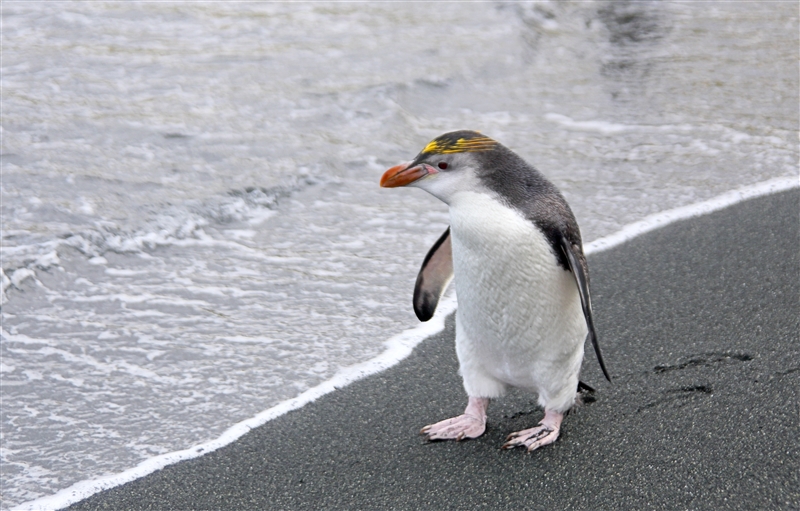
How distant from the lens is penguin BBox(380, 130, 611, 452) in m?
2.35

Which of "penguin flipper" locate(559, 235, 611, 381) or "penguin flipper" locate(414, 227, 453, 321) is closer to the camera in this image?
"penguin flipper" locate(559, 235, 611, 381)

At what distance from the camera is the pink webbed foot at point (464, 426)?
2.61 metres

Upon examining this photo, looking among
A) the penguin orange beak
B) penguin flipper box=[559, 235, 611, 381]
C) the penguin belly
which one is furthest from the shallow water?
penguin flipper box=[559, 235, 611, 381]

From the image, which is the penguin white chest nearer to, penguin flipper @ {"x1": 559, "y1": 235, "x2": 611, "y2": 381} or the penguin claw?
penguin flipper @ {"x1": 559, "y1": 235, "x2": 611, "y2": 381}

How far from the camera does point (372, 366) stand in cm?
319

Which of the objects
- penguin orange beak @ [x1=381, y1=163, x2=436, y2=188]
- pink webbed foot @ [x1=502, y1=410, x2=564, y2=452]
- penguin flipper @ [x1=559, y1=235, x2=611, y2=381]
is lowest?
pink webbed foot @ [x1=502, y1=410, x2=564, y2=452]

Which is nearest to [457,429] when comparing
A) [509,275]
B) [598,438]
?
[598,438]

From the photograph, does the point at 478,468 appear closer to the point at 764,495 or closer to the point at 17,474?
the point at 764,495

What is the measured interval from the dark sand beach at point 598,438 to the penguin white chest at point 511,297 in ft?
→ 0.82

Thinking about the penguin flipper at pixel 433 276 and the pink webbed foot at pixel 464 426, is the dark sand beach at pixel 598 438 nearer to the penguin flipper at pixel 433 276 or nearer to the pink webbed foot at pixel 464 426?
the pink webbed foot at pixel 464 426

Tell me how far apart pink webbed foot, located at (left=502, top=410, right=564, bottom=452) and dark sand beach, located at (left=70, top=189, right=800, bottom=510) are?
3 centimetres

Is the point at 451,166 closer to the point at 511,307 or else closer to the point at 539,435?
the point at 511,307

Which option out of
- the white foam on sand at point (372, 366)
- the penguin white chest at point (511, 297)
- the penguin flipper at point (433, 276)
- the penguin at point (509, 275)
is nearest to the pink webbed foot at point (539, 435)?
the penguin at point (509, 275)

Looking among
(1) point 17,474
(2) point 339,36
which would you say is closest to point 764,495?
(1) point 17,474
